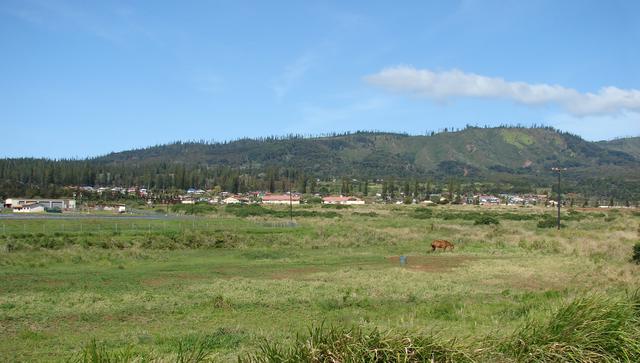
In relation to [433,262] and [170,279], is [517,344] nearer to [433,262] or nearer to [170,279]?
[170,279]

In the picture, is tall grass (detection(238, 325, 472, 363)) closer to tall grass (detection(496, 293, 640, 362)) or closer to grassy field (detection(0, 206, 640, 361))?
grassy field (detection(0, 206, 640, 361))

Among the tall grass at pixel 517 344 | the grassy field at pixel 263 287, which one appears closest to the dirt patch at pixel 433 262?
the grassy field at pixel 263 287

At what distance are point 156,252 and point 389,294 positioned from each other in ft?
75.6

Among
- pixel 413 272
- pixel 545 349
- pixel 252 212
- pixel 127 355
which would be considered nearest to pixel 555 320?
pixel 545 349

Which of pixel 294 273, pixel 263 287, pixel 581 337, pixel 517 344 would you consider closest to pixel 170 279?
pixel 263 287

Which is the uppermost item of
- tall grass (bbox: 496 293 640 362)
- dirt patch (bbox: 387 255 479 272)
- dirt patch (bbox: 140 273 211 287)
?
tall grass (bbox: 496 293 640 362)

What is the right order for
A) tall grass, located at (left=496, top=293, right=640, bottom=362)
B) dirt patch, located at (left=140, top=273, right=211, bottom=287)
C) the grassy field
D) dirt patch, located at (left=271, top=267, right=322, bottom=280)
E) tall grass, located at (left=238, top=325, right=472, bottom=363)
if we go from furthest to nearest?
dirt patch, located at (left=271, top=267, right=322, bottom=280)
dirt patch, located at (left=140, top=273, right=211, bottom=287)
the grassy field
tall grass, located at (left=496, top=293, right=640, bottom=362)
tall grass, located at (left=238, top=325, right=472, bottom=363)

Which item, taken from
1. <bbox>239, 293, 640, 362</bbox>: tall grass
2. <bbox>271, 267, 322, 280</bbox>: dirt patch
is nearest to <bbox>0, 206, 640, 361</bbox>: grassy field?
<bbox>271, 267, 322, 280</bbox>: dirt patch

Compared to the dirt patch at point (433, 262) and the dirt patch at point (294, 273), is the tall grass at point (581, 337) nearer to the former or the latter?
the dirt patch at point (294, 273)

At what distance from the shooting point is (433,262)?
36.6 meters

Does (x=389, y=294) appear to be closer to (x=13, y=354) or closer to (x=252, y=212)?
(x=13, y=354)

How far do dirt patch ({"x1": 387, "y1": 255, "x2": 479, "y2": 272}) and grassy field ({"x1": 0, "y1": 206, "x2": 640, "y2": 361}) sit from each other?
11 centimetres

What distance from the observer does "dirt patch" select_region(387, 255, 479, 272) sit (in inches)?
1312

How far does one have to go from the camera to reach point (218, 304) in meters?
20.3
